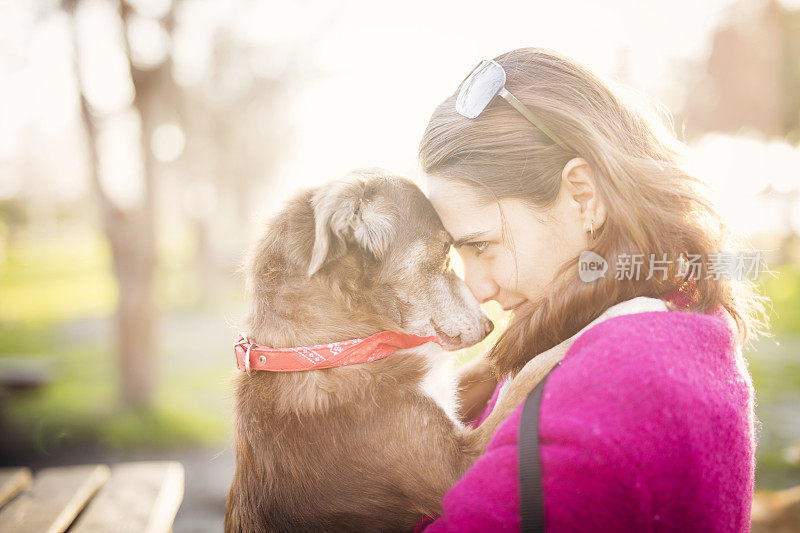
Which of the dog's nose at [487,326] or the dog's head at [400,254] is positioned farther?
the dog's nose at [487,326]

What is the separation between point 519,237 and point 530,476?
841mm

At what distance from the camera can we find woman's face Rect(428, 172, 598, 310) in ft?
5.65

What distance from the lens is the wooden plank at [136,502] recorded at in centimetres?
212

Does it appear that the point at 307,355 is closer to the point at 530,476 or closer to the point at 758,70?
the point at 530,476

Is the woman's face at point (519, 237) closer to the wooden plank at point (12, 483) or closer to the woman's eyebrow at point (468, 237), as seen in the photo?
the woman's eyebrow at point (468, 237)

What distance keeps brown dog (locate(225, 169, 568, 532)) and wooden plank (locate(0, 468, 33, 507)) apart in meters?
1.06

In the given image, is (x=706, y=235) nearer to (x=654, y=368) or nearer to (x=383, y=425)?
(x=654, y=368)

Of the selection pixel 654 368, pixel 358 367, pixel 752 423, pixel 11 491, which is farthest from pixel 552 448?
pixel 11 491

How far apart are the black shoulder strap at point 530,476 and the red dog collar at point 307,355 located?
877mm

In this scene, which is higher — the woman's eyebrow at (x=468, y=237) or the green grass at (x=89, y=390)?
the woman's eyebrow at (x=468, y=237)

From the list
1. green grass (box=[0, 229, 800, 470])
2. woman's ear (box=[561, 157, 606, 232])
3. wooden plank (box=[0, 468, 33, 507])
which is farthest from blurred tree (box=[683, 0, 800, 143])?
wooden plank (box=[0, 468, 33, 507])

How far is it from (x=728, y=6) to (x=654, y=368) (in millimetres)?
9104

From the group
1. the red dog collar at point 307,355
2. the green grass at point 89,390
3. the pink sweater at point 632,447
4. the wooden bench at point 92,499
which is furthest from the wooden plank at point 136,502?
the pink sweater at point 632,447

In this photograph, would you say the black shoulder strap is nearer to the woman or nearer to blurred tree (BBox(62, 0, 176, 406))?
the woman
